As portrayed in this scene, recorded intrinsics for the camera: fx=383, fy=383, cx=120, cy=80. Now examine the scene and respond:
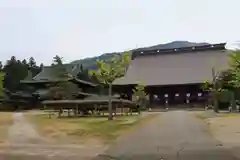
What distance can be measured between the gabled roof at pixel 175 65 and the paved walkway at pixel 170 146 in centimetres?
3089

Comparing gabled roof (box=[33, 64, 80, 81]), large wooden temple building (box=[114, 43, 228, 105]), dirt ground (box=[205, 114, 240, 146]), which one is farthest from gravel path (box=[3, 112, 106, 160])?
gabled roof (box=[33, 64, 80, 81])

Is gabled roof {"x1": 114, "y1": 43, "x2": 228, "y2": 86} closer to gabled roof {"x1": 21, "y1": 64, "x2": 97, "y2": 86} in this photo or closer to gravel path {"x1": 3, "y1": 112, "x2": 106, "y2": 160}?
gabled roof {"x1": 21, "y1": 64, "x2": 97, "y2": 86}

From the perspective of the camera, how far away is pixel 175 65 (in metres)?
52.2

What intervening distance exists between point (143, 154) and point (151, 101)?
36168 millimetres

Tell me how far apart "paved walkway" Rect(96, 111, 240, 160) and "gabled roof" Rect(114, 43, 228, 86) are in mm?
30894

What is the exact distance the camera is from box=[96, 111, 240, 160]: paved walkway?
37.8 ft

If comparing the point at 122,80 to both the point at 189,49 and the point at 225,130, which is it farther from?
the point at 225,130

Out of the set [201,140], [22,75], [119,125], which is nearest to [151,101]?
[22,75]

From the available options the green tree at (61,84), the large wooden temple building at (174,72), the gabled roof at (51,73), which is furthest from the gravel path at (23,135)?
the gabled roof at (51,73)

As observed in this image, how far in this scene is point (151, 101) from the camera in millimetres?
47875

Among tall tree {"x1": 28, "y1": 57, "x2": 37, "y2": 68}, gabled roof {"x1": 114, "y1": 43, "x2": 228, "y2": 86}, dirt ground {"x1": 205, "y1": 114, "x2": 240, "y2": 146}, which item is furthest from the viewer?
tall tree {"x1": 28, "y1": 57, "x2": 37, "y2": 68}

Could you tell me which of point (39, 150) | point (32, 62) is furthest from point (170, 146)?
point (32, 62)

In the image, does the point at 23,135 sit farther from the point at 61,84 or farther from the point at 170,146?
the point at 61,84

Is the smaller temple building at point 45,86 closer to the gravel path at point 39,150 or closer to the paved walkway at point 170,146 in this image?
the gravel path at point 39,150
